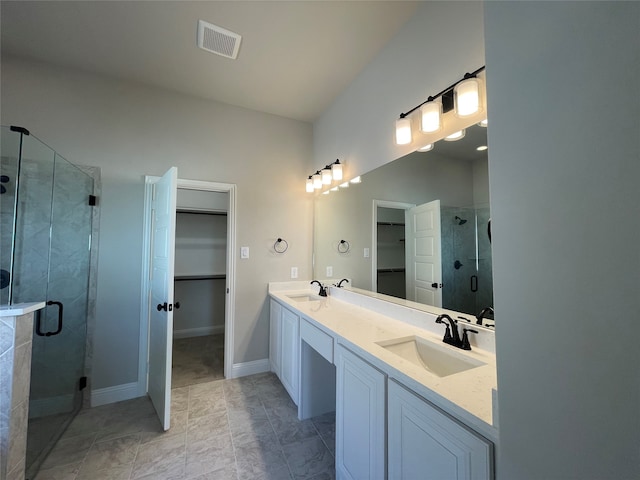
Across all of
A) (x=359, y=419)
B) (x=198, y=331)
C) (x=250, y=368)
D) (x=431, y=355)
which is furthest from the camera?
(x=198, y=331)

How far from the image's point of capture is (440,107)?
1486 mm

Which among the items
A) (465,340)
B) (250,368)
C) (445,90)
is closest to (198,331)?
(250,368)

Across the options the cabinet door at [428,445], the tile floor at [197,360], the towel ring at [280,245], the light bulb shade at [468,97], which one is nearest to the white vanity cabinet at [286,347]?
the towel ring at [280,245]

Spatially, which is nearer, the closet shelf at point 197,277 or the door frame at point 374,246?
the door frame at point 374,246

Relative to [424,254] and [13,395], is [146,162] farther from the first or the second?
[424,254]

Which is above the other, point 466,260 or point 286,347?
point 466,260

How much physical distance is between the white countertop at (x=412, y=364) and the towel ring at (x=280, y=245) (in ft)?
2.83

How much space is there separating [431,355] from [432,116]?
134 centimetres

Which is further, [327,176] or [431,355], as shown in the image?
[327,176]

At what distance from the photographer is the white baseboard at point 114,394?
224cm

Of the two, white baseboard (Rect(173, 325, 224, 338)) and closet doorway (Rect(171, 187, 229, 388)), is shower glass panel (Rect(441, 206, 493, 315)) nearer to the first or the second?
closet doorway (Rect(171, 187, 229, 388))

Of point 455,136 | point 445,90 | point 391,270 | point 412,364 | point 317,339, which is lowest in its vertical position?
point 317,339

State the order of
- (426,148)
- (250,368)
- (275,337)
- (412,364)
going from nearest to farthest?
(412,364)
(426,148)
(275,337)
(250,368)

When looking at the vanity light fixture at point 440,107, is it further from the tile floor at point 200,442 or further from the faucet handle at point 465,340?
the tile floor at point 200,442
